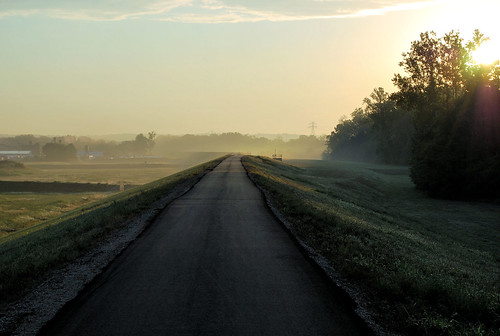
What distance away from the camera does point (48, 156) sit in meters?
195

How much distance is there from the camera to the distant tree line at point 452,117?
38969 millimetres

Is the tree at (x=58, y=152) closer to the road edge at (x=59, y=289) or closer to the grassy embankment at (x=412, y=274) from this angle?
the grassy embankment at (x=412, y=274)

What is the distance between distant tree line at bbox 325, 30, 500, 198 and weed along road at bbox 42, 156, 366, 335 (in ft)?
114

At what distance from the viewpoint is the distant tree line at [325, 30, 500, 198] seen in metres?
39.0

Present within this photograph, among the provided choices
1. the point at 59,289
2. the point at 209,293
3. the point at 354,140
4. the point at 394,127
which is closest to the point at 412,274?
the point at 209,293

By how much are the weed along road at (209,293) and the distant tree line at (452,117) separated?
34.9 m

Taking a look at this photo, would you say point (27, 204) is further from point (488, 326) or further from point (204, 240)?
point (488, 326)

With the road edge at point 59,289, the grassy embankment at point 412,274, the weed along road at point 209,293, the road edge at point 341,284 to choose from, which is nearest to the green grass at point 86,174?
the grassy embankment at point 412,274

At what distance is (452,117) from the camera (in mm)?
41938

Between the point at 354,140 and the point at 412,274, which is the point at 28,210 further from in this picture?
the point at 354,140

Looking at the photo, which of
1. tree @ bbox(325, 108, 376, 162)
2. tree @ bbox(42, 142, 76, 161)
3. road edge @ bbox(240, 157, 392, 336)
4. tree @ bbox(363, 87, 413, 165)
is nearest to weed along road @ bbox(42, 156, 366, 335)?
road edge @ bbox(240, 157, 392, 336)

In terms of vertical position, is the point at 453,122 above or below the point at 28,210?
above

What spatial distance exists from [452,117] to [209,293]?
42.5m

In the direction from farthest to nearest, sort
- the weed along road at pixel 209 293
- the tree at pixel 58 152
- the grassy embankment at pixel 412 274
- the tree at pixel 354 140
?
the tree at pixel 58 152 < the tree at pixel 354 140 < the grassy embankment at pixel 412 274 < the weed along road at pixel 209 293
